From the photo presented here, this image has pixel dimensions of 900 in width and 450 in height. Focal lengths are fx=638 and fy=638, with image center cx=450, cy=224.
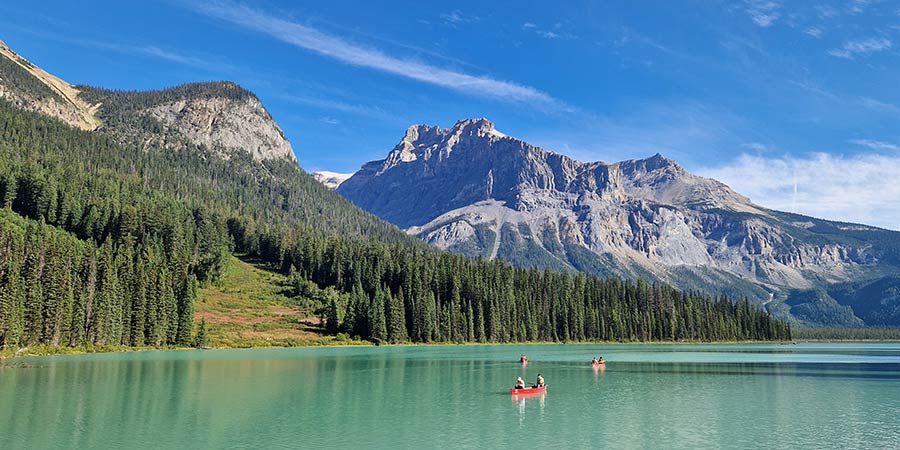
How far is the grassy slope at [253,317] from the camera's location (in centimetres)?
14738

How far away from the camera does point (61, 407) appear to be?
4791 centimetres

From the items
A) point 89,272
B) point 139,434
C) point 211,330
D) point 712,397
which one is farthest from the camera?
point 211,330

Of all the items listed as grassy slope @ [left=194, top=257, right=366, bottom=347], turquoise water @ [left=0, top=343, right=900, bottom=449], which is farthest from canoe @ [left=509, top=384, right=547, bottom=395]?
grassy slope @ [left=194, top=257, right=366, bottom=347]

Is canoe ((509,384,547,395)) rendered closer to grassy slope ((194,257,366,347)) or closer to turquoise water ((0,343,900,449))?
turquoise water ((0,343,900,449))

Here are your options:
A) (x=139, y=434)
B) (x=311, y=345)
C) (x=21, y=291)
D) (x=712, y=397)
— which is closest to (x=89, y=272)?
(x=21, y=291)

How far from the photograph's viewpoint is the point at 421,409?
51.3 metres

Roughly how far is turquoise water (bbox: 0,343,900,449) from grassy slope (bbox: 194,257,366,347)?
202 feet

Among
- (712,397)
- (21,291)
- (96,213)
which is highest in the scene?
(96,213)

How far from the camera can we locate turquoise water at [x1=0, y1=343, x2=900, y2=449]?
38.3 meters

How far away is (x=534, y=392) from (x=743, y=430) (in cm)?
2215

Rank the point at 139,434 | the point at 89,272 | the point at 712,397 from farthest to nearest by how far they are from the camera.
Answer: the point at 89,272
the point at 712,397
the point at 139,434

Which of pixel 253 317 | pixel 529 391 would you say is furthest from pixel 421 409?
pixel 253 317

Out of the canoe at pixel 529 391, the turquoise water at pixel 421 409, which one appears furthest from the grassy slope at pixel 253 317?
the canoe at pixel 529 391

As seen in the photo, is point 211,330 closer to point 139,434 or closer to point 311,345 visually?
point 311,345
